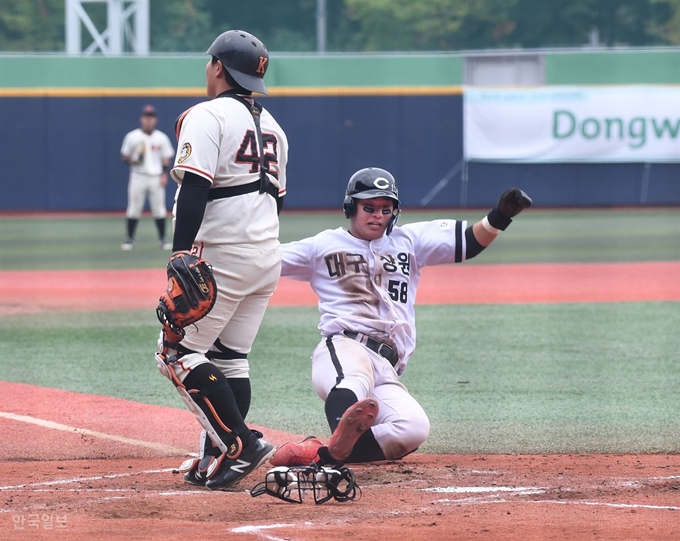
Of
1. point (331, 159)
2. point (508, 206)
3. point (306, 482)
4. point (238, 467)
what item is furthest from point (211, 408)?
point (331, 159)

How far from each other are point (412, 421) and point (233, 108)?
4.42ft

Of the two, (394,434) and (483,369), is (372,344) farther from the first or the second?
(483,369)

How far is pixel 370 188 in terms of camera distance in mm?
4531

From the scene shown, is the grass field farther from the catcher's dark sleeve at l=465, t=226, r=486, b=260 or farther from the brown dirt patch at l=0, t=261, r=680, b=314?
the catcher's dark sleeve at l=465, t=226, r=486, b=260

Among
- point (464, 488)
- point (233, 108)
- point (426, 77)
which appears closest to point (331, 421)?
point (464, 488)

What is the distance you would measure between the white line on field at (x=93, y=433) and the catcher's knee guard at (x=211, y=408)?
810 mm

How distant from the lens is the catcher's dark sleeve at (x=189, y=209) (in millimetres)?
4004

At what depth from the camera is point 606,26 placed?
23688mm

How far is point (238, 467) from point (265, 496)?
15 centimetres

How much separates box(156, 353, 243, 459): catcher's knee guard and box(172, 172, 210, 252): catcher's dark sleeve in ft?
1.57

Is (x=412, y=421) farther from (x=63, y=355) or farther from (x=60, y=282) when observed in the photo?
(x=60, y=282)

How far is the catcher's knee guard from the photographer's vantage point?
4.14 m

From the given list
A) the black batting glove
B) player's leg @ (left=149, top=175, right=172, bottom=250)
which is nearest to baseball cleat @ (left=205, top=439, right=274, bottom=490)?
the black batting glove

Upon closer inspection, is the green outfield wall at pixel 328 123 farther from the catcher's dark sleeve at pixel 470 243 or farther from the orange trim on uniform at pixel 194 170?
the orange trim on uniform at pixel 194 170
